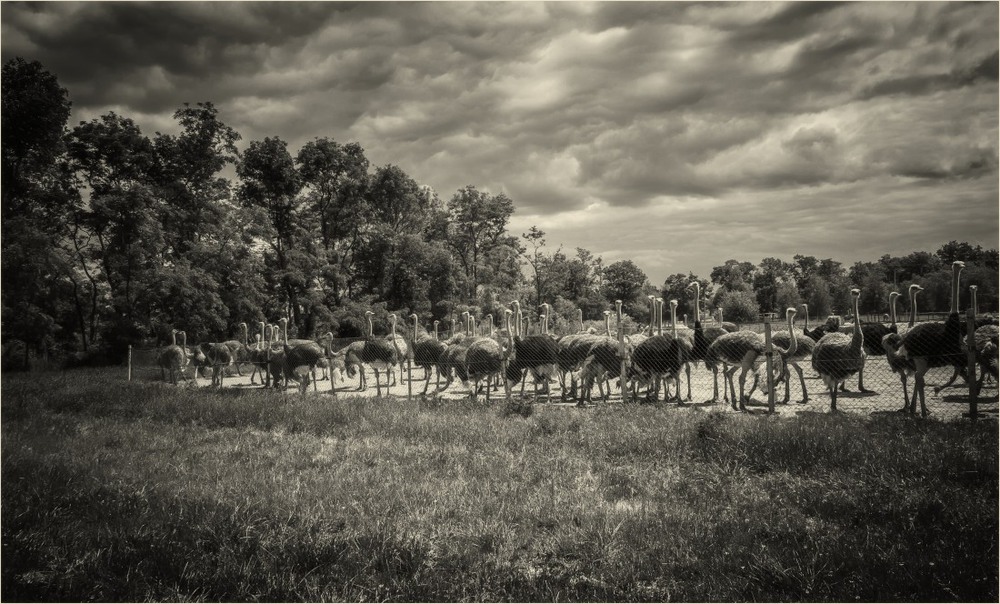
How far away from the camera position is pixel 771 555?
4.11m

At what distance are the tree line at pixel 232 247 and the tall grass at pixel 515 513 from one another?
3.33 meters

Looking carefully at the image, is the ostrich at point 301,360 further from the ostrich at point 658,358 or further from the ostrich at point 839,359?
the ostrich at point 839,359

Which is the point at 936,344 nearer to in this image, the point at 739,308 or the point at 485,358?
the point at 485,358

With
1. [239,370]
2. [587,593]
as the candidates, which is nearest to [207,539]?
[587,593]

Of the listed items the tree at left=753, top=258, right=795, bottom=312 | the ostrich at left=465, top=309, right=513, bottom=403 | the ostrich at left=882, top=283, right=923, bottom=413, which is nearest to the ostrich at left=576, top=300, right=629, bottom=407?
the ostrich at left=465, top=309, right=513, bottom=403

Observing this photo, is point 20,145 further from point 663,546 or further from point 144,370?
point 144,370

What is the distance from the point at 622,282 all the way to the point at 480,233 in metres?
33.4

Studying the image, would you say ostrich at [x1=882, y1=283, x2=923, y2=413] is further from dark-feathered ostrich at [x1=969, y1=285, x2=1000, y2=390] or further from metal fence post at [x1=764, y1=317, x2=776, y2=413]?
metal fence post at [x1=764, y1=317, x2=776, y2=413]

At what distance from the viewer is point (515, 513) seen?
511 cm

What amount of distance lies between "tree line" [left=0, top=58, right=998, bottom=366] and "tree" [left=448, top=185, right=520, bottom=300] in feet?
0.39

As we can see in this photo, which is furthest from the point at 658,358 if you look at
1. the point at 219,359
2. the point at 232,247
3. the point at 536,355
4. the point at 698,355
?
the point at 232,247

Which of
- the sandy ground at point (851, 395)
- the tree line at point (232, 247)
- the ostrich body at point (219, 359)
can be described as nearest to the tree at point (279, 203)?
the tree line at point (232, 247)

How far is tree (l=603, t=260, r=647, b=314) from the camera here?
77812 mm

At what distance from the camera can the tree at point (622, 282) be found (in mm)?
77812
